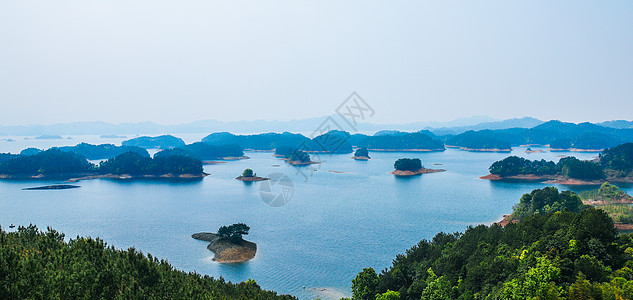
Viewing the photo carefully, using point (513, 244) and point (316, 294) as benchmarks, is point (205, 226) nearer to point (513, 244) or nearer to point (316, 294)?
point (316, 294)

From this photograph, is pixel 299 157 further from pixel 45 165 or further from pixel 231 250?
pixel 231 250

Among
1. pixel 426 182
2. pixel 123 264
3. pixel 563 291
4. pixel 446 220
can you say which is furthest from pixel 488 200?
pixel 123 264

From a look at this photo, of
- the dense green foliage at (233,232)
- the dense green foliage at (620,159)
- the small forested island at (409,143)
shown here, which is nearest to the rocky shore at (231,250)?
the dense green foliage at (233,232)

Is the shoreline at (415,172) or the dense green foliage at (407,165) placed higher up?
the dense green foliage at (407,165)

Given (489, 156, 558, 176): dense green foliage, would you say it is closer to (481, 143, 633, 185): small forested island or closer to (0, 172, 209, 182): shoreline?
(481, 143, 633, 185): small forested island

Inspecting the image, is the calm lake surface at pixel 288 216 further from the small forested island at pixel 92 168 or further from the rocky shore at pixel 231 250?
the small forested island at pixel 92 168

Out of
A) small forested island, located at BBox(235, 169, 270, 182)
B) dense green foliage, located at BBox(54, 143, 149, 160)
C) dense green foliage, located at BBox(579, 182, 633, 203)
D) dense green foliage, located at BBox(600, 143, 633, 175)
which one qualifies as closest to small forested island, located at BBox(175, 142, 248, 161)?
dense green foliage, located at BBox(54, 143, 149, 160)

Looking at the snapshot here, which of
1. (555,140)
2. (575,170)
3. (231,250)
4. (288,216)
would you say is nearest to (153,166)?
(288,216)
